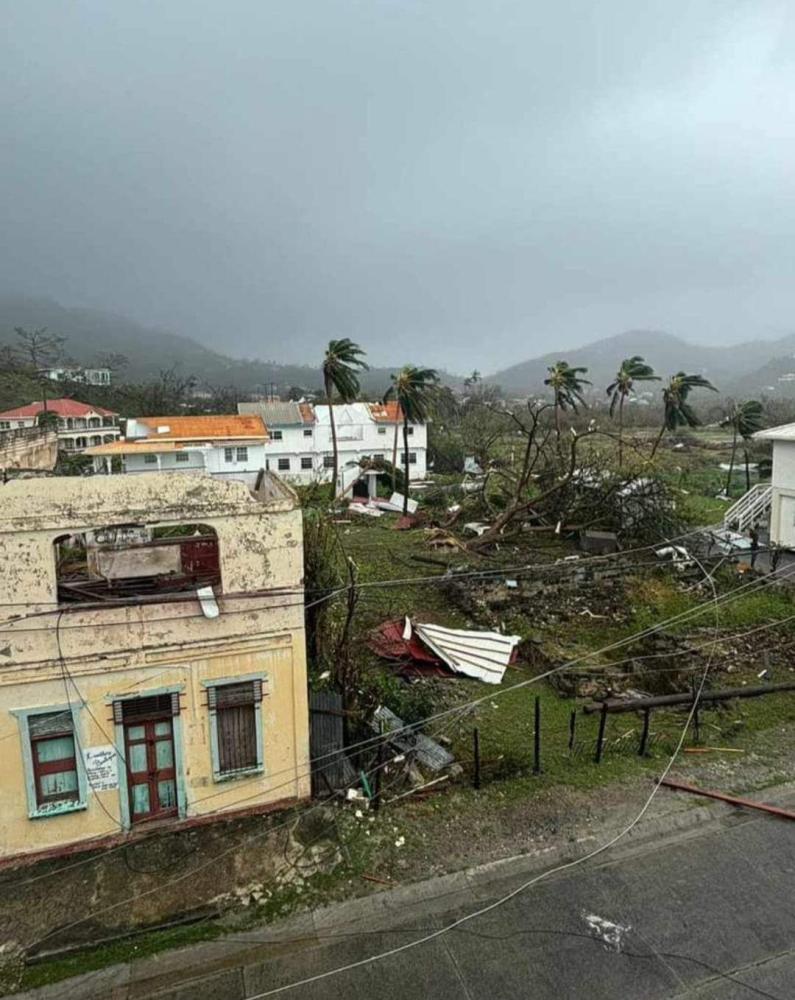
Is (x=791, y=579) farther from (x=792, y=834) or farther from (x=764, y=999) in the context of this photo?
(x=764, y=999)

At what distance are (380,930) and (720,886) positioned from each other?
5054 millimetres

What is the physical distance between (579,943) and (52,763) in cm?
782

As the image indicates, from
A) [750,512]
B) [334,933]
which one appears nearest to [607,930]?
[334,933]

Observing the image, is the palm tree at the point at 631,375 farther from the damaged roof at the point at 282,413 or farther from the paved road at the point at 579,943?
the paved road at the point at 579,943

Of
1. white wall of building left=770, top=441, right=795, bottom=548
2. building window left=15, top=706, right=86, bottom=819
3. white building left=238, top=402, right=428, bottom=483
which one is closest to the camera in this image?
building window left=15, top=706, right=86, bottom=819

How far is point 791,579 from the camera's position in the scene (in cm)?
2100

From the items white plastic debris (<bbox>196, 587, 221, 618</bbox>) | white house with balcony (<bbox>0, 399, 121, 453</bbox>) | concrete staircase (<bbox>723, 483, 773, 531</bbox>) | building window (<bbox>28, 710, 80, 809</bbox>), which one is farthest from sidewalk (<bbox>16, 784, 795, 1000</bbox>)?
white house with balcony (<bbox>0, 399, 121, 453</bbox>)

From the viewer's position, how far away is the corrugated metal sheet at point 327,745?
10.9 m

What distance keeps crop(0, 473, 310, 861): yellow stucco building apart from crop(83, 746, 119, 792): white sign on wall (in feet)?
0.05

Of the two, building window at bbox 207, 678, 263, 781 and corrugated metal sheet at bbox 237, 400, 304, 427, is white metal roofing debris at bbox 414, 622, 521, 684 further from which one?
corrugated metal sheet at bbox 237, 400, 304, 427

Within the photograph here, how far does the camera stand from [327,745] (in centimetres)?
1110

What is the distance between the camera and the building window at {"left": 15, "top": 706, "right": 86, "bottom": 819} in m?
8.83

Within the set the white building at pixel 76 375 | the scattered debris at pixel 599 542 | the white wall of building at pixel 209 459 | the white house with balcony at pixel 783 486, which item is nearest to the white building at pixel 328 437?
the white wall of building at pixel 209 459

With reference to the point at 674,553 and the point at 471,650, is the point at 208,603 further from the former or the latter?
the point at 674,553
